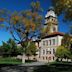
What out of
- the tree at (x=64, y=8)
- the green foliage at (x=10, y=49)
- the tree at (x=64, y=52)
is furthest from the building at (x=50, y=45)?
the tree at (x=64, y=8)

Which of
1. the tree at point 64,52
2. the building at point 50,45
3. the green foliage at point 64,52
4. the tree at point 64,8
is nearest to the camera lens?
the tree at point 64,8

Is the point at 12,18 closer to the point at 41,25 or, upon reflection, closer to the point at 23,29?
the point at 23,29

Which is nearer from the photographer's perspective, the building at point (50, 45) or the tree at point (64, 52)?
the tree at point (64, 52)

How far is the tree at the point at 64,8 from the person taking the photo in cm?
1729

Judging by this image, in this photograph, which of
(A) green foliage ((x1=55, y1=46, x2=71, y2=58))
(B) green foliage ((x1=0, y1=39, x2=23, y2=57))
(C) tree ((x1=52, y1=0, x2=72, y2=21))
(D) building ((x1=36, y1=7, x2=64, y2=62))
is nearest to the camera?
(C) tree ((x1=52, y1=0, x2=72, y2=21))

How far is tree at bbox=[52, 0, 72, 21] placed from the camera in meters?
17.3

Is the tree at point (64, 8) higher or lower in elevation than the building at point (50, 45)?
A: lower

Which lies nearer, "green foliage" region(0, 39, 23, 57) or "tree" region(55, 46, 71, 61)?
"tree" region(55, 46, 71, 61)

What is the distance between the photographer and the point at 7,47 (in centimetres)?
8638

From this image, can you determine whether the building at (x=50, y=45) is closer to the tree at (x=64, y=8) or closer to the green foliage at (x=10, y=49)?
the green foliage at (x=10, y=49)

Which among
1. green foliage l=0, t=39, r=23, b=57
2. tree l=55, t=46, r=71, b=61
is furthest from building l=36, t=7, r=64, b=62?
tree l=55, t=46, r=71, b=61

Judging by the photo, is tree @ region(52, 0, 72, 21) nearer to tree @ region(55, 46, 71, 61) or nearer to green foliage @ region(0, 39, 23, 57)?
tree @ region(55, 46, 71, 61)

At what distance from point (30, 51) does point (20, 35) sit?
32012 mm

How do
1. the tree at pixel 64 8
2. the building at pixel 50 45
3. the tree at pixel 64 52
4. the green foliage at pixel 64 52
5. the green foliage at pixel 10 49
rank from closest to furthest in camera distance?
the tree at pixel 64 8 < the green foliage at pixel 64 52 < the tree at pixel 64 52 < the green foliage at pixel 10 49 < the building at pixel 50 45
